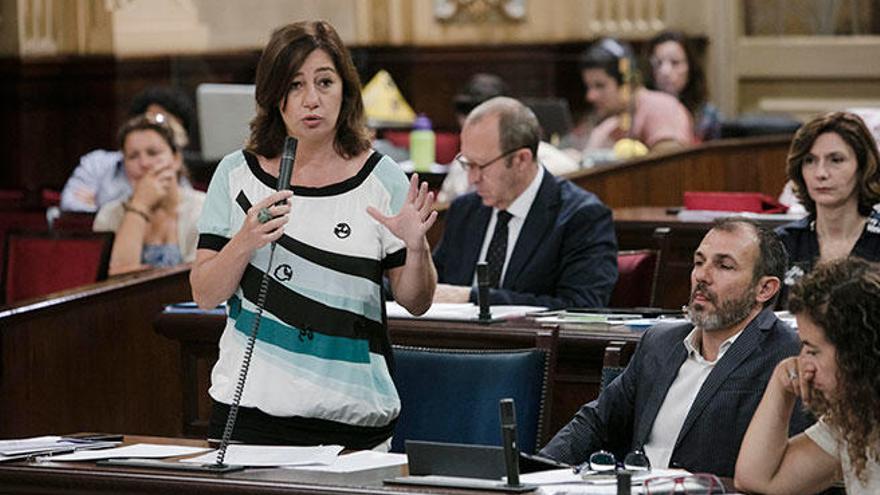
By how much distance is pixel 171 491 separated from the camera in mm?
3096

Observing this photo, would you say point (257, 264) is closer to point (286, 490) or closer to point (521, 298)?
point (286, 490)

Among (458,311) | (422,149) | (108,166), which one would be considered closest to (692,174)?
(422,149)

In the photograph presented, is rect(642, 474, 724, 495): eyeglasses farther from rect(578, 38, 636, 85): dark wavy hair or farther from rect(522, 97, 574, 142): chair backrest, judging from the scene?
rect(522, 97, 574, 142): chair backrest

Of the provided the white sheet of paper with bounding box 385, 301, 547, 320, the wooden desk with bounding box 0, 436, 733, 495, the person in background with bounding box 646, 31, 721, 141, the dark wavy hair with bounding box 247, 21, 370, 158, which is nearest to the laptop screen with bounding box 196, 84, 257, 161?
the person in background with bounding box 646, 31, 721, 141

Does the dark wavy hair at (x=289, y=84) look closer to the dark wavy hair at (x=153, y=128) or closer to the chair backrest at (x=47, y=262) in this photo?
the chair backrest at (x=47, y=262)

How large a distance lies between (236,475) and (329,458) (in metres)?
0.20

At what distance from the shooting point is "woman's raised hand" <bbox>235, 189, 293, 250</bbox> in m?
3.25

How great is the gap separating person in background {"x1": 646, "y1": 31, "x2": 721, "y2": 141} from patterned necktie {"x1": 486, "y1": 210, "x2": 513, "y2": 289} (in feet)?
17.0

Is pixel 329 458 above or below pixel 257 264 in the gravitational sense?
below

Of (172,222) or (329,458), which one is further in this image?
(172,222)

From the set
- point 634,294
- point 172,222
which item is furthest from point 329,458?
point 172,222

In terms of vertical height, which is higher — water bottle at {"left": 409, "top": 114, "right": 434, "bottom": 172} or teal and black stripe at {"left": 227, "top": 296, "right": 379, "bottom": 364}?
water bottle at {"left": 409, "top": 114, "right": 434, "bottom": 172}

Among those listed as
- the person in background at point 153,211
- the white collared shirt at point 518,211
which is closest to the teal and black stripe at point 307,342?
the white collared shirt at point 518,211

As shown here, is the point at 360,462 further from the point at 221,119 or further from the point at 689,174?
the point at 221,119
